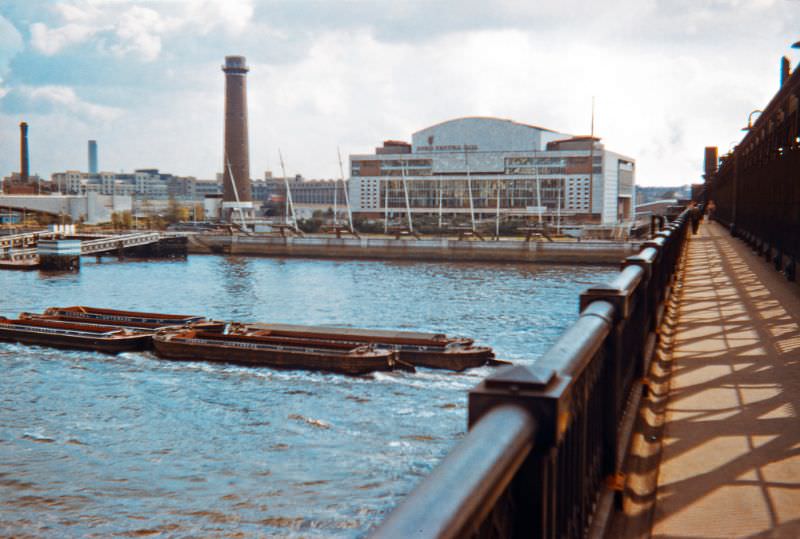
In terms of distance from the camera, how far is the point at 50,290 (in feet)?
202

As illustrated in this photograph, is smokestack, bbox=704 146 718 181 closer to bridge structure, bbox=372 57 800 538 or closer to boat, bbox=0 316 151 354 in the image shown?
boat, bbox=0 316 151 354

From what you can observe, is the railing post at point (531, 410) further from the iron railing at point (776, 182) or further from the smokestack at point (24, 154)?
the smokestack at point (24, 154)

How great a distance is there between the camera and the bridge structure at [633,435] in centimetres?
184

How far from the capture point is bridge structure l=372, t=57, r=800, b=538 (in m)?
1.84

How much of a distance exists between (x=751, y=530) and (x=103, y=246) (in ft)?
305

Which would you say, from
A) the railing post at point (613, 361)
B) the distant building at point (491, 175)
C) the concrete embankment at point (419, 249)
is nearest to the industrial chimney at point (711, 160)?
the concrete embankment at point (419, 249)

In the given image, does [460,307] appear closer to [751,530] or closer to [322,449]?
[322,449]

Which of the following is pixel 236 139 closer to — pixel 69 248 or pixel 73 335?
pixel 69 248

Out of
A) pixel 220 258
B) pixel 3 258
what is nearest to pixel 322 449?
pixel 3 258

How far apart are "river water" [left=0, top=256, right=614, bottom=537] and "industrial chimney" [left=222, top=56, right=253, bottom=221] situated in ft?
290

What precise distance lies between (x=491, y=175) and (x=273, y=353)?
362ft

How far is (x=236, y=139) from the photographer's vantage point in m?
133

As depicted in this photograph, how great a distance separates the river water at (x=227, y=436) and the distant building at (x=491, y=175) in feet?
284

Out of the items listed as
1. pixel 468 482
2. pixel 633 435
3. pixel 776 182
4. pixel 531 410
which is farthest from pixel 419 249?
pixel 468 482
